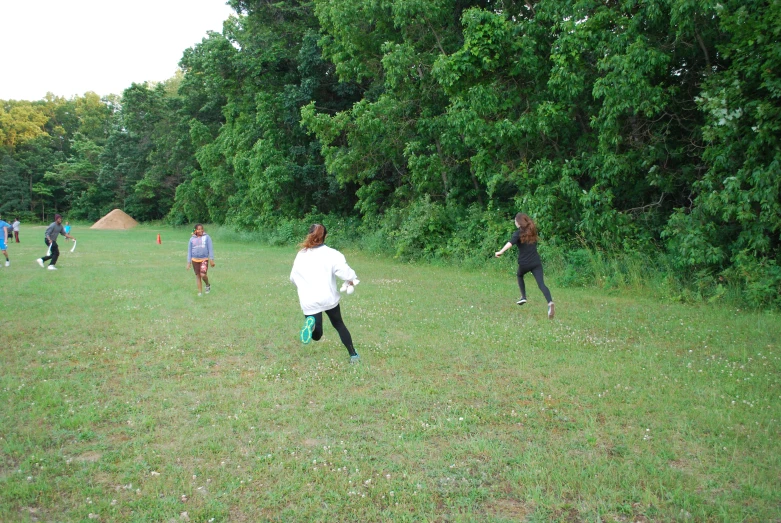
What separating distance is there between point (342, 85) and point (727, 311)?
73.2 feet

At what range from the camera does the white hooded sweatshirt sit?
24.4 ft

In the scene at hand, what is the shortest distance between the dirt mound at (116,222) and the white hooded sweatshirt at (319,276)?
60.0 metres

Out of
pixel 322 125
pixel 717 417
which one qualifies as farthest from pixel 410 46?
pixel 717 417

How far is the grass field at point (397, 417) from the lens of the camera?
4.12m

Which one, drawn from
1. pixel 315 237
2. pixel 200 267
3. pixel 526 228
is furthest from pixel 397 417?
pixel 200 267

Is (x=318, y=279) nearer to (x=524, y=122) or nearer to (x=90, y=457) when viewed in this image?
(x=90, y=457)

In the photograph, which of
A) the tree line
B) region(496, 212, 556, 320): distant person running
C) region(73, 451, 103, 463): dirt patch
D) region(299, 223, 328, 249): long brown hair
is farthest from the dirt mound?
region(73, 451, 103, 463): dirt patch

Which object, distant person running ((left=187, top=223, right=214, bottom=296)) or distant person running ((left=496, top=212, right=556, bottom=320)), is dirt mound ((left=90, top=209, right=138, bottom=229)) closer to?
distant person running ((left=187, top=223, right=214, bottom=296))

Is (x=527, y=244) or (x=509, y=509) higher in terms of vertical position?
(x=527, y=244)

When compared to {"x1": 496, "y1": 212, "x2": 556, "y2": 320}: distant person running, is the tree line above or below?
above

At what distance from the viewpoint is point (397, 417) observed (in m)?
5.71

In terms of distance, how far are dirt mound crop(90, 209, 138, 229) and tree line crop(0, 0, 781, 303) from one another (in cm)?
2914

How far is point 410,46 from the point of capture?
66.7 ft

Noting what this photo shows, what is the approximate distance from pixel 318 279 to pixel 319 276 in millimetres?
41
